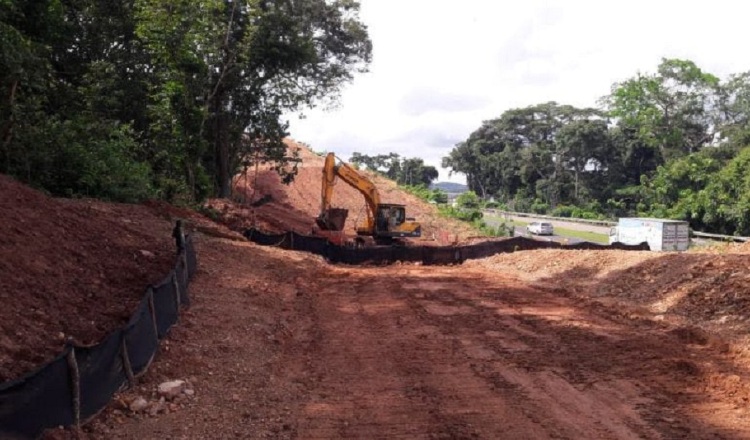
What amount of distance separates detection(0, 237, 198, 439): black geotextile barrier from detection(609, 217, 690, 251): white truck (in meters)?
33.1

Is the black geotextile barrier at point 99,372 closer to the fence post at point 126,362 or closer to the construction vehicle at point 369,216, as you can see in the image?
the fence post at point 126,362

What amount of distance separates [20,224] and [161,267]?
9.48 ft

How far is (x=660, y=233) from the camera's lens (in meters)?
36.6

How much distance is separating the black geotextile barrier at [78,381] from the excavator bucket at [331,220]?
64.1 ft

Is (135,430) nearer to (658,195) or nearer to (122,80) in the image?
(122,80)

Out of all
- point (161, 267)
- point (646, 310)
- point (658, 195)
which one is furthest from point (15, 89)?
point (658, 195)

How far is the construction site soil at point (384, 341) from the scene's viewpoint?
23.7 feet

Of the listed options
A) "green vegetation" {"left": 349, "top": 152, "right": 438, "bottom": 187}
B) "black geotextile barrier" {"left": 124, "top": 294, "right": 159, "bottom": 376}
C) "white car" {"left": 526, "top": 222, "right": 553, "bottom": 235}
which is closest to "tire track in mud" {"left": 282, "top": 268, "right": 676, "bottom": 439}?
"black geotextile barrier" {"left": 124, "top": 294, "right": 159, "bottom": 376}

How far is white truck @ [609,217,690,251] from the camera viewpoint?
3650 centimetres

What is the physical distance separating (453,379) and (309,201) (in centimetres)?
4683

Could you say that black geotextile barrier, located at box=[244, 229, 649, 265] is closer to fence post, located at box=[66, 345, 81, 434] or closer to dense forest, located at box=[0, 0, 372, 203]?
dense forest, located at box=[0, 0, 372, 203]

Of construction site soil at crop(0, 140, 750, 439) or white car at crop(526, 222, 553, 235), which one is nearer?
construction site soil at crop(0, 140, 750, 439)

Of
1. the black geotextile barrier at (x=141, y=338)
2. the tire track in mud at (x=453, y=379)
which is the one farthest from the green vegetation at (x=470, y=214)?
the black geotextile barrier at (x=141, y=338)

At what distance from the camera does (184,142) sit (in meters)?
27.7
